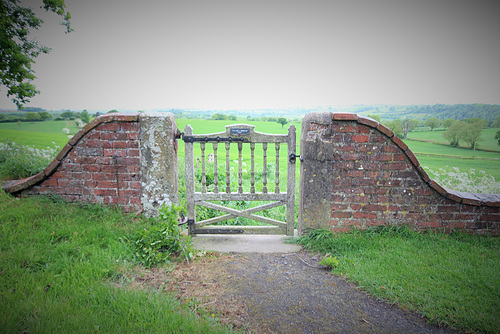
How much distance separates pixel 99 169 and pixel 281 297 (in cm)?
327

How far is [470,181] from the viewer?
18.6 feet

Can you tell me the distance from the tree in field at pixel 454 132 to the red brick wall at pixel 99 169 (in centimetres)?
713

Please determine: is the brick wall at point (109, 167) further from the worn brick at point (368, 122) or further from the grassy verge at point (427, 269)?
the worn brick at point (368, 122)

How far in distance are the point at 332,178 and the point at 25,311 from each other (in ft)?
12.5

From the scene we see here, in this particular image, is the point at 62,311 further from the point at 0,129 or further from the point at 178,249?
the point at 0,129

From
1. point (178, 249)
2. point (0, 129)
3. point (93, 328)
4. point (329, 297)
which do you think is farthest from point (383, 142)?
point (0, 129)

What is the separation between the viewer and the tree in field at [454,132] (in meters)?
6.35

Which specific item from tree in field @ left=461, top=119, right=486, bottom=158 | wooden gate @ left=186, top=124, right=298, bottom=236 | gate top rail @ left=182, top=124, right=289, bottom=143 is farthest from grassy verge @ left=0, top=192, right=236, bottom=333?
tree in field @ left=461, top=119, right=486, bottom=158

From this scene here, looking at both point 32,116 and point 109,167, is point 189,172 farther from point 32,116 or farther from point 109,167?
point 32,116

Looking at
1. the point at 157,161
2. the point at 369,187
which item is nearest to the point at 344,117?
the point at 369,187

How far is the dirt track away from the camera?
95.4 inches

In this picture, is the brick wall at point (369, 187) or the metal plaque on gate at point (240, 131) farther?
the metal plaque on gate at point (240, 131)

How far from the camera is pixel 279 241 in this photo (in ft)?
13.9

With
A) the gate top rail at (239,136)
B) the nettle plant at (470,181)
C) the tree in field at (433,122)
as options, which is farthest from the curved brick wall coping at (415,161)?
the tree in field at (433,122)
